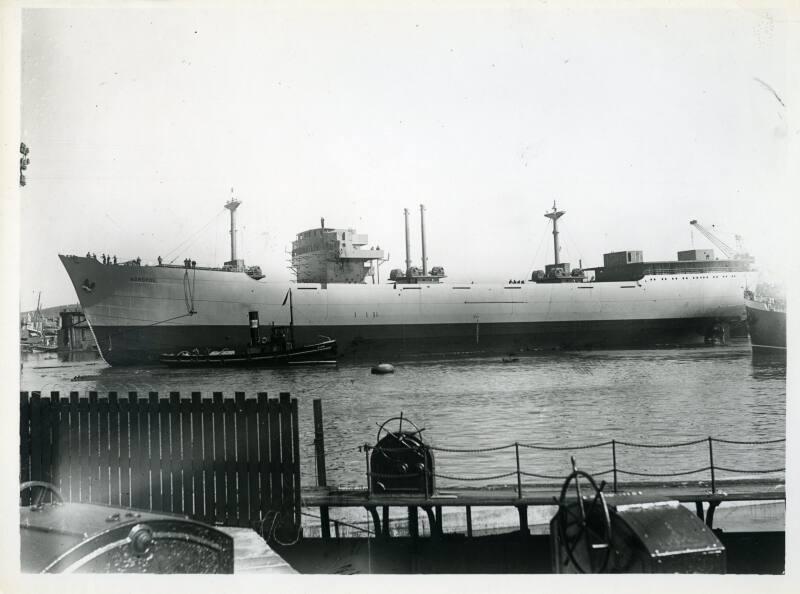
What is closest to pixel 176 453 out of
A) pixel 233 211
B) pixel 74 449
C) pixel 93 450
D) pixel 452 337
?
pixel 93 450

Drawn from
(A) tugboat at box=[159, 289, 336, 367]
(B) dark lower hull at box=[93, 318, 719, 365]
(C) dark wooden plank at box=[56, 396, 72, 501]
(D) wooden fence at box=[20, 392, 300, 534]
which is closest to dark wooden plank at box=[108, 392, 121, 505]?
(D) wooden fence at box=[20, 392, 300, 534]

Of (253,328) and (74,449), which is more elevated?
(253,328)

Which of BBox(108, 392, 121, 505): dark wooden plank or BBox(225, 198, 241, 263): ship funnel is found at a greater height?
BBox(225, 198, 241, 263): ship funnel

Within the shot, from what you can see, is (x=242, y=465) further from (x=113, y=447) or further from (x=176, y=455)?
(x=113, y=447)

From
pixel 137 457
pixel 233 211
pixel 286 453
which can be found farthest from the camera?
pixel 233 211

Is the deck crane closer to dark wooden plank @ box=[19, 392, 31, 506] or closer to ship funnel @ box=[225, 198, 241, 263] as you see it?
ship funnel @ box=[225, 198, 241, 263]

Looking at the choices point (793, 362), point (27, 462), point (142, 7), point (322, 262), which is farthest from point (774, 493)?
point (322, 262)

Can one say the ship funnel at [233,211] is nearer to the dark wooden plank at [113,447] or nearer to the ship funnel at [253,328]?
the dark wooden plank at [113,447]
